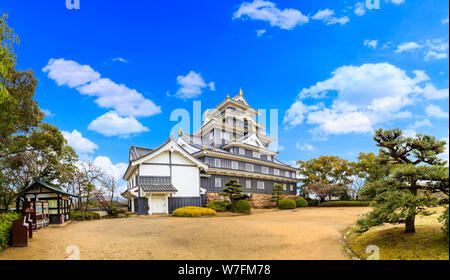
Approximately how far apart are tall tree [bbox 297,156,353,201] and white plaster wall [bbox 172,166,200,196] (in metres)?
21.0

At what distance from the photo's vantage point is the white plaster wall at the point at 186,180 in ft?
78.3

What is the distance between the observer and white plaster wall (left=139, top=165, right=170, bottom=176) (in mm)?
22516

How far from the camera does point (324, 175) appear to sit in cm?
3997

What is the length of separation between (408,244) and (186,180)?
19505 mm

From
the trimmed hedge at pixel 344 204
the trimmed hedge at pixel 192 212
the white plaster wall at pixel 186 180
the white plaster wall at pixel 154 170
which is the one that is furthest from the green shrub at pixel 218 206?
the trimmed hedge at pixel 344 204

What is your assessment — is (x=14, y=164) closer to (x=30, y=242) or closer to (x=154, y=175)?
(x=154, y=175)

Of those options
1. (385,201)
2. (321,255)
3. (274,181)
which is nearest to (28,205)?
(321,255)

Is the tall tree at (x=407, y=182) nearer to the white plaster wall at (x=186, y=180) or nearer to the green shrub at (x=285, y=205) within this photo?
the white plaster wall at (x=186, y=180)

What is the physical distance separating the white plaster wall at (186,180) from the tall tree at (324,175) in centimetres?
2103

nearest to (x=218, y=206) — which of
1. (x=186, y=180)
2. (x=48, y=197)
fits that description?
(x=186, y=180)

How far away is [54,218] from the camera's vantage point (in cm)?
1658

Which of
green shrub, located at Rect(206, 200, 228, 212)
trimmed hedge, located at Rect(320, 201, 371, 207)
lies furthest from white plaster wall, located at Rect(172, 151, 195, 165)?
trimmed hedge, located at Rect(320, 201, 371, 207)

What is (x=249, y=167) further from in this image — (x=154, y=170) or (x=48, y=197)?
(x=48, y=197)
